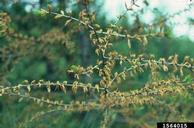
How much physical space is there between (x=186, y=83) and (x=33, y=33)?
9.52 feet

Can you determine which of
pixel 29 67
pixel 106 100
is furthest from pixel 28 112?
pixel 29 67

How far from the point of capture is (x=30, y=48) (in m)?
3.50

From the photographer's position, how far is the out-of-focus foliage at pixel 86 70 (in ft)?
6.46

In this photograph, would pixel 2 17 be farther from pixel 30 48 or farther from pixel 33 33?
pixel 33 33

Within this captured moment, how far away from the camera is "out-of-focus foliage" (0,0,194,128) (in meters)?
1.97

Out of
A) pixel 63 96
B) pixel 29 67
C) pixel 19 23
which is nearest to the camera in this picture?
pixel 63 96

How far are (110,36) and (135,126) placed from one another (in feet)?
6.89

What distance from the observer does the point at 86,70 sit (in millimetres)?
1952

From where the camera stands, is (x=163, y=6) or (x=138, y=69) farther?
(x=163, y=6)

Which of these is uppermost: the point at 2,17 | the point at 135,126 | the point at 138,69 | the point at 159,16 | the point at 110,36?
the point at 159,16

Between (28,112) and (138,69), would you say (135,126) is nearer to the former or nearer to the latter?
(28,112)

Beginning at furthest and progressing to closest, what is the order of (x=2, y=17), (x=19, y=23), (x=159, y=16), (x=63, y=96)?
1. (x=19, y=23)
2. (x=63, y=96)
3. (x=159, y=16)
4. (x=2, y=17)

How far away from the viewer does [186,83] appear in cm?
210

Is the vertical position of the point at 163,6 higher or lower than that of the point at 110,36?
higher
